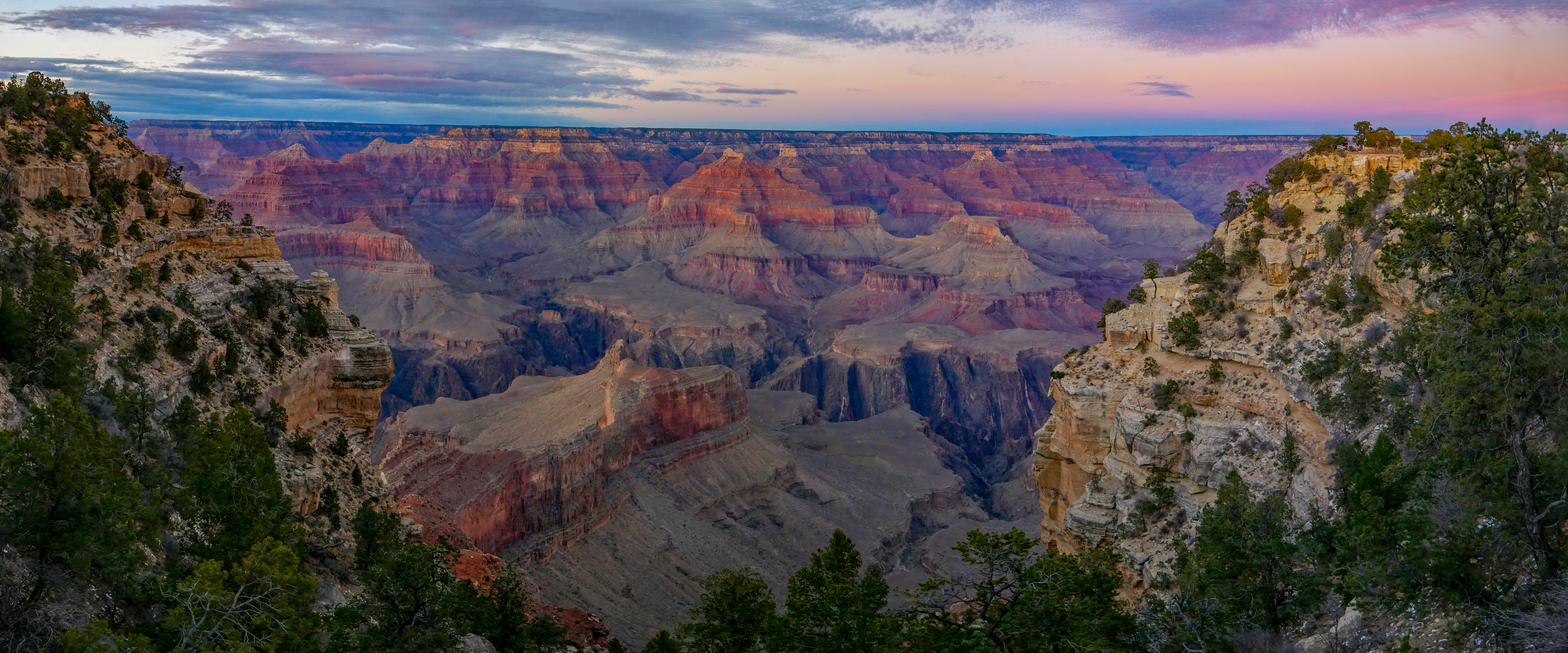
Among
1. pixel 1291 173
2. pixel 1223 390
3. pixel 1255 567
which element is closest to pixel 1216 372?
pixel 1223 390

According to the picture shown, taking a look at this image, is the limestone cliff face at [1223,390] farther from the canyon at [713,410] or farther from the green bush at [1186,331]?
the canyon at [713,410]

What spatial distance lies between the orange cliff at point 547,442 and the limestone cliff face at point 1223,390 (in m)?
28.8

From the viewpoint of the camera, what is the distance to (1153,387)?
111 ft

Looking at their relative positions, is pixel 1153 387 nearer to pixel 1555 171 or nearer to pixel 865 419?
pixel 1555 171

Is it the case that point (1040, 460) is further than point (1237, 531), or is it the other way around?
point (1040, 460)

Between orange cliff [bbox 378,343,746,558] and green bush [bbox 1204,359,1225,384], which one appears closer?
green bush [bbox 1204,359,1225,384]

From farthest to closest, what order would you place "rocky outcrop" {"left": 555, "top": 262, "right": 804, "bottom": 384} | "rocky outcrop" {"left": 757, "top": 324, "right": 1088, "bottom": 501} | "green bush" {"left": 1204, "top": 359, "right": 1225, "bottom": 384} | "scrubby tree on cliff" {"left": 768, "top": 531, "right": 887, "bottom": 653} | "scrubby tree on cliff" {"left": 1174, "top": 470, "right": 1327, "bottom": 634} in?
"rocky outcrop" {"left": 555, "top": 262, "right": 804, "bottom": 384}
"rocky outcrop" {"left": 757, "top": 324, "right": 1088, "bottom": 501}
"green bush" {"left": 1204, "top": 359, "right": 1225, "bottom": 384}
"scrubby tree on cliff" {"left": 768, "top": 531, "right": 887, "bottom": 653}
"scrubby tree on cliff" {"left": 1174, "top": 470, "right": 1327, "bottom": 634}

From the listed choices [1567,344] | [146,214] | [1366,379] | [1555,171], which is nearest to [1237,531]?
[1366,379]

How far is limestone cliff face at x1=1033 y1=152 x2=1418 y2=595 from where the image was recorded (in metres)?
29.2

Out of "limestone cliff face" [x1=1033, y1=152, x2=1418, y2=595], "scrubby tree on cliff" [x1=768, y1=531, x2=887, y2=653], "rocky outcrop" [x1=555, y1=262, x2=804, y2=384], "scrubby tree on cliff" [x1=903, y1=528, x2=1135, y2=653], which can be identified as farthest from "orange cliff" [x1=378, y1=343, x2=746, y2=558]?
"rocky outcrop" [x1=555, y1=262, x2=804, y2=384]

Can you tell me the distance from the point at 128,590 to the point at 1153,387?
1157 inches

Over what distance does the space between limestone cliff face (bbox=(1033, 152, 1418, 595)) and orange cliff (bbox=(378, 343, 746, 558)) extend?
28846 millimetres

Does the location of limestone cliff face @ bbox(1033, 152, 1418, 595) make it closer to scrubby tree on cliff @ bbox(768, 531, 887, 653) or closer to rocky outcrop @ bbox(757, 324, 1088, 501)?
scrubby tree on cliff @ bbox(768, 531, 887, 653)

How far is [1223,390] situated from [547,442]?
141 ft
